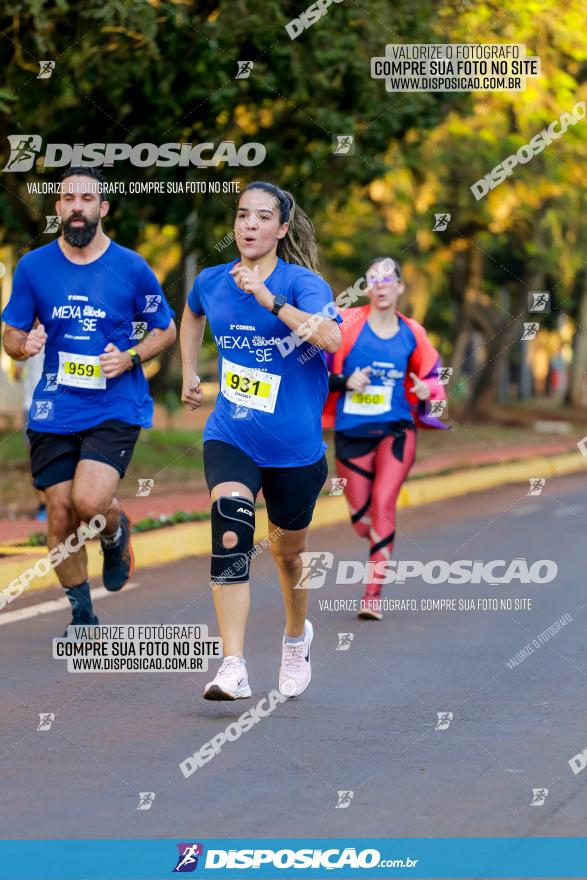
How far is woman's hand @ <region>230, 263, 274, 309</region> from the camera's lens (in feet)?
23.3

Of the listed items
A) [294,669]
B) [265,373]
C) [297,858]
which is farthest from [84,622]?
[297,858]

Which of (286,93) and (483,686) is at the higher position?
(286,93)

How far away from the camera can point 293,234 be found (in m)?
7.65

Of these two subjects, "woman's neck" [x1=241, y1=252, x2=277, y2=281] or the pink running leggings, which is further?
the pink running leggings

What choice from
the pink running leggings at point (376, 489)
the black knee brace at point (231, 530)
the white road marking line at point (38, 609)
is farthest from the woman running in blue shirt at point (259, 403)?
the pink running leggings at point (376, 489)

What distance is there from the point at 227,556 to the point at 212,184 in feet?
28.7

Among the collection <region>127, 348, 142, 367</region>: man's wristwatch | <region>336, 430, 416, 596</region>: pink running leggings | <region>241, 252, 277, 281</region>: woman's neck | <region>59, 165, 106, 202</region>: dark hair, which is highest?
<region>59, 165, 106, 202</region>: dark hair

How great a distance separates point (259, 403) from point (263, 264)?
0.55 metres

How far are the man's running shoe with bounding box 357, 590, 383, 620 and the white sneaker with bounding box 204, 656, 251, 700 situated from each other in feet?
9.43

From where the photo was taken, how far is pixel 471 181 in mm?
27109

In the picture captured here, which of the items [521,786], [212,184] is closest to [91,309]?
[521,786]

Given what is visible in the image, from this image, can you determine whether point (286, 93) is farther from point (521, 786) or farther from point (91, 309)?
point (521, 786)

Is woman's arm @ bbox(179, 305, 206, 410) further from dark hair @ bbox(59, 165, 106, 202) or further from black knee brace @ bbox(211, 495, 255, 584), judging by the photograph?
dark hair @ bbox(59, 165, 106, 202)
